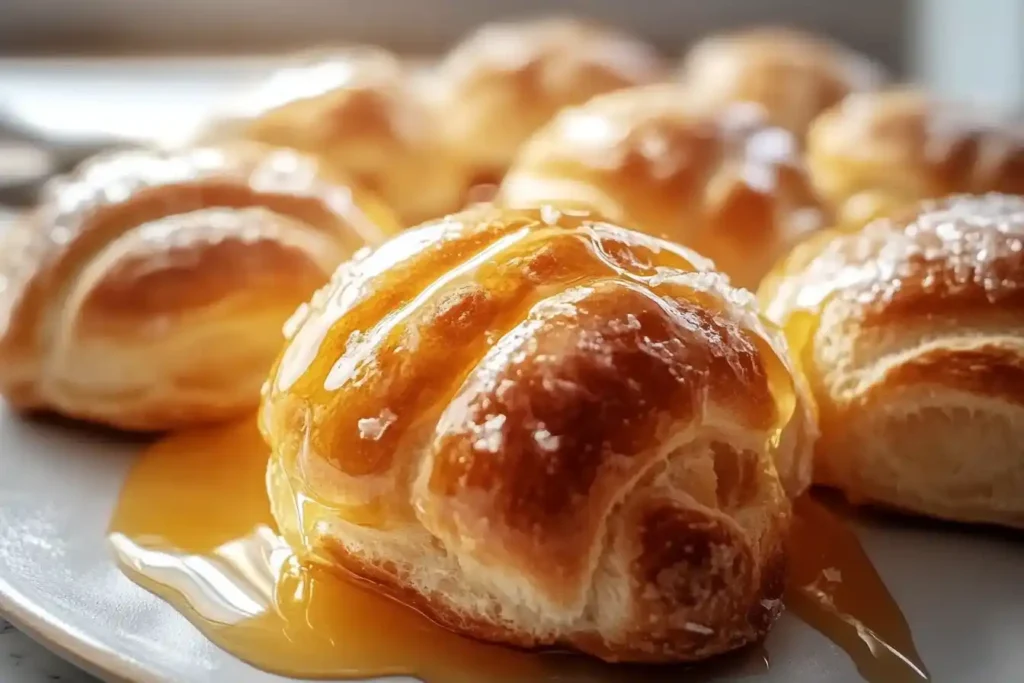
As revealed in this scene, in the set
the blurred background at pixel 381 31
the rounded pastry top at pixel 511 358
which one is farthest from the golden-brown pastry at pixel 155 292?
the blurred background at pixel 381 31

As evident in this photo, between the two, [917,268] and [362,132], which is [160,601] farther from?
Answer: [362,132]

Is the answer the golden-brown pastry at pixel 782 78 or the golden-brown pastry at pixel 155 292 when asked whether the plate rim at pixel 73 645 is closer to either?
the golden-brown pastry at pixel 155 292

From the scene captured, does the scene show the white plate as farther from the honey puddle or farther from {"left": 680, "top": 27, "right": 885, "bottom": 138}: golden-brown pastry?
{"left": 680, "top": 27, "right": 885, "bottom": 138}: golden-brown pastry

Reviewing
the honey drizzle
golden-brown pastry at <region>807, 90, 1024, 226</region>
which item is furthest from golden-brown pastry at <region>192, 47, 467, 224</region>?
the honey drizzle

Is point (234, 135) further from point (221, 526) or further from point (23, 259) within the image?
point (221, 526)

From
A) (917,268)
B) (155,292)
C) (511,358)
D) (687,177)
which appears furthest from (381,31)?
(511,358)
